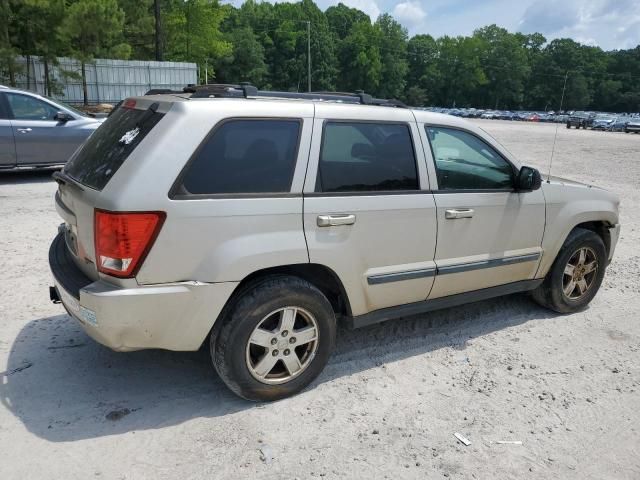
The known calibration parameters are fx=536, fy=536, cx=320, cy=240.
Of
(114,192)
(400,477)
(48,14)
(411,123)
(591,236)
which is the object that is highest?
(48,14)

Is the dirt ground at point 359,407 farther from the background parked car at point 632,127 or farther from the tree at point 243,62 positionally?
the tree at point 243,62

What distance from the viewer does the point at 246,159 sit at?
315 centimetres

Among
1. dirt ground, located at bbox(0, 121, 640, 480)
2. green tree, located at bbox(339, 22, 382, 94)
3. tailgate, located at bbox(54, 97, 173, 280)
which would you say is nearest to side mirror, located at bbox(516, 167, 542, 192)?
dirt ground, located at bbox(0, 121, 640, 480)

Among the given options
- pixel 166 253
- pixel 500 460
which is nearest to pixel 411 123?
pixel 166 253

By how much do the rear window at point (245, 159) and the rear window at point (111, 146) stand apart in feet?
1.16

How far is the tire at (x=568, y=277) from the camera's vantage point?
4711 millimetres

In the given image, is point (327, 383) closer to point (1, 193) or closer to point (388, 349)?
point (388, 349)

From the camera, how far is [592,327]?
15.4 feet

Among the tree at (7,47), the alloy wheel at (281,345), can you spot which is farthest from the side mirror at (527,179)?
the tree at (7,47)

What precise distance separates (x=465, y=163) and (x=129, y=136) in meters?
2.41

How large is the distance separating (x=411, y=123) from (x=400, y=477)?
230 cm

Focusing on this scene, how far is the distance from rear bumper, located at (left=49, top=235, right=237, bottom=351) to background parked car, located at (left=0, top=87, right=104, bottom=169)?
24.4 ft

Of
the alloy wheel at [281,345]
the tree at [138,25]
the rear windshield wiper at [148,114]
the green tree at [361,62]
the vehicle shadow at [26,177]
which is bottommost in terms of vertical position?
the vehicle shadow at [26,177]

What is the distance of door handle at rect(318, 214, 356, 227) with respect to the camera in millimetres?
3262
